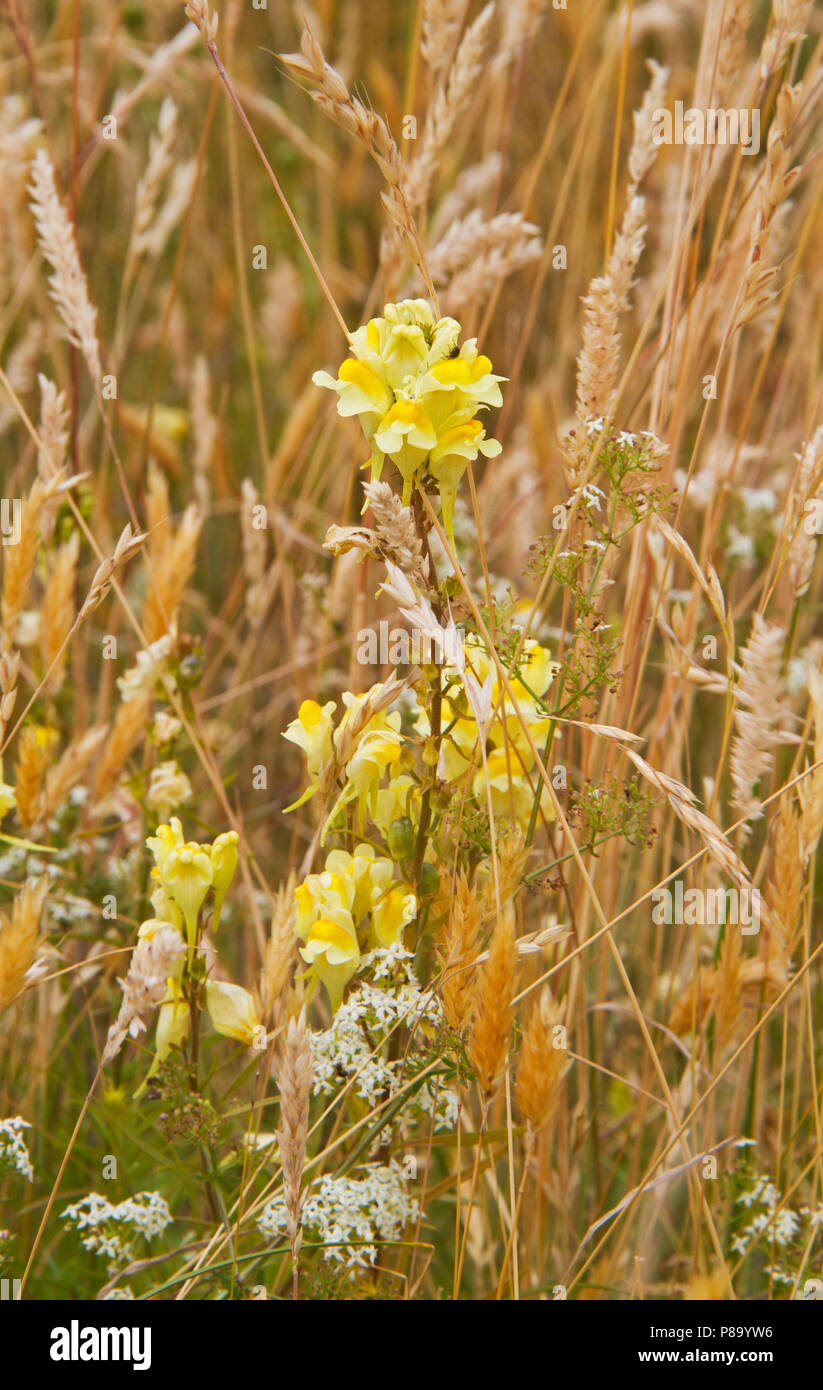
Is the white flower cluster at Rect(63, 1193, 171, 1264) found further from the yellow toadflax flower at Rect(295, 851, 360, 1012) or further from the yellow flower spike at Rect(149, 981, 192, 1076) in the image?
the yellow toadflax flower at Rect(295, 851, 360, 1012)

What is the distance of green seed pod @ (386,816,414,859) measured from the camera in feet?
2.73

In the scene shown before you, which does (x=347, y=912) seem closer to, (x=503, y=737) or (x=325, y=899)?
(x=325, y=899)

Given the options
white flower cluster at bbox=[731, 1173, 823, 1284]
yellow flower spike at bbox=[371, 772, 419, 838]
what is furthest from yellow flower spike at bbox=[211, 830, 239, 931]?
white flower cluster at bbox=[731, 1173, 823, 1284]

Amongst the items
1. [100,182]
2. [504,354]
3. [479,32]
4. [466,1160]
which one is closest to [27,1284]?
[466,1160]

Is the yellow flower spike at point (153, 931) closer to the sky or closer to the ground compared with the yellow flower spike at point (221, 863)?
closer to the ground

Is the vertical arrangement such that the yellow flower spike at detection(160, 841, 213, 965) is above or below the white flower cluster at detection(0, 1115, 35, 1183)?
above

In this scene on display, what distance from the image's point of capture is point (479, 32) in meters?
1.10

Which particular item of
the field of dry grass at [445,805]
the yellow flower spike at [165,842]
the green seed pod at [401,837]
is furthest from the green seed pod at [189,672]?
the green seed pod at [401,837]

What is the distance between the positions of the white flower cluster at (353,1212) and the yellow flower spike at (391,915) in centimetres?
16

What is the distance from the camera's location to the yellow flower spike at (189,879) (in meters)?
0.85

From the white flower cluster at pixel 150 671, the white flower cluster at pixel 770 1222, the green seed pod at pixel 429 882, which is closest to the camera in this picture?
the green seed pod at pixel 429 882

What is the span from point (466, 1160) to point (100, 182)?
6.99ft

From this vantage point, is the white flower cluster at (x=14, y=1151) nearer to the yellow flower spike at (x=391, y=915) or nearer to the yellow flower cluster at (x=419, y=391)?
the yellow flower spike at (x=391, y=915)

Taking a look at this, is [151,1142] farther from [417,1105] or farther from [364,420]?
[364,420]
